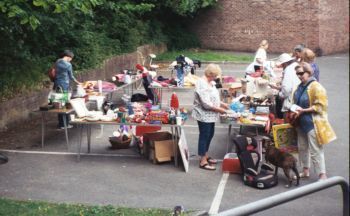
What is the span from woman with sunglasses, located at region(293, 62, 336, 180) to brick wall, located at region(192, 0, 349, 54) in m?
21.7

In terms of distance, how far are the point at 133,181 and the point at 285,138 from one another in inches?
92.0

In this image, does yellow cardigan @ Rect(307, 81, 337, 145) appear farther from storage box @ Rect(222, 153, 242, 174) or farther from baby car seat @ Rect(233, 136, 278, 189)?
storage box @ Rect(222, 153, 242, 174)

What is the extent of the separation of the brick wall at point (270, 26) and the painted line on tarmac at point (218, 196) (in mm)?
21609

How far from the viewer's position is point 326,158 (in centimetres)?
994

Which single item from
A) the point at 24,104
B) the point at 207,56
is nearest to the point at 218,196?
the point at 24,104

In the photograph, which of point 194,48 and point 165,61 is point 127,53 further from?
point 194,48

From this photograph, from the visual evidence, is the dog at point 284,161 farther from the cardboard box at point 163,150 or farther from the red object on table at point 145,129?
the red object on table at point 145,129

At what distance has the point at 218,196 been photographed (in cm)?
788

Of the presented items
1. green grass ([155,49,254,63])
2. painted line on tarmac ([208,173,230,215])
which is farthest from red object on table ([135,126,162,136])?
green grass ([155,49,254,63])

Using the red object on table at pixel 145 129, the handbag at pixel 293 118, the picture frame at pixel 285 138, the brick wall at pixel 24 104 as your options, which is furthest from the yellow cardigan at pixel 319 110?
the brick wall at pixel 24 104

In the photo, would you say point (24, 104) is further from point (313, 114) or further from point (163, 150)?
point (313, 114)

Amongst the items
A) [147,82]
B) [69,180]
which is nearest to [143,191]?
[69,180]

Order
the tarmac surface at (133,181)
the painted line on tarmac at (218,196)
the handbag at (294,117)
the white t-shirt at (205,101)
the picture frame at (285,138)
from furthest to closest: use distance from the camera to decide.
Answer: the white t-shirt at (205,101), the picture frame at (285,138), the handbag at (294,117), the tarmac surface at (133,181), the painted line on tarmac at (218,196)

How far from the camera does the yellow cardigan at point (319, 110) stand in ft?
26.2
